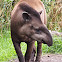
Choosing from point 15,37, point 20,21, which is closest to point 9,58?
point 15,37

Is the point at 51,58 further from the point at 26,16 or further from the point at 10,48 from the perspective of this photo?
the point at 26,16

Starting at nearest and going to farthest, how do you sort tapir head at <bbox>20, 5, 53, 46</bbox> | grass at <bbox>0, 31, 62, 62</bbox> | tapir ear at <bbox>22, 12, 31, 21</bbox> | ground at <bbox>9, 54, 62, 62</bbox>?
tapir head at <bbox>20, 5, 53, 46</bbox>
tapir ear at <bbox>22, 12, 31, 21</bbox>
ground at <bbox>9, 54, 62, 62</bbox>
grass at <bbox>0, 31, 62, 62</bbox>

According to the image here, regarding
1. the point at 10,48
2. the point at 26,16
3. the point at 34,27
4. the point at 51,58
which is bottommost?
the point at 51,58

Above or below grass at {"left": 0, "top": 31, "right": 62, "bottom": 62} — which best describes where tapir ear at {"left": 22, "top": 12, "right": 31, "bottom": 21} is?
above

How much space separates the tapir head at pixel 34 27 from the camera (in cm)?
409

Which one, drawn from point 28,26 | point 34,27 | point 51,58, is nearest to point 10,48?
point 51,58

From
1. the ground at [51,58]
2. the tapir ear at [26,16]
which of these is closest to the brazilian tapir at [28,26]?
the tapir ear at [26,16]

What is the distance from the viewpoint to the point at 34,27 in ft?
13.9

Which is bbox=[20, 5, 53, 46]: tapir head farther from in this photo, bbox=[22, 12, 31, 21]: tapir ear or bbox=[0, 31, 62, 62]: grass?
bbox=[0, 31, 62, 62]: grass

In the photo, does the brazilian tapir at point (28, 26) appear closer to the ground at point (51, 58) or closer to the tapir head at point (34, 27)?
the tapir head at point (34, 27)

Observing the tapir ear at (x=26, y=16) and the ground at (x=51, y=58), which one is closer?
the tapir ear at (x=26, y=16)

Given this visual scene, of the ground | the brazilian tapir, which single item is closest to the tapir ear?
the brazilian tapir

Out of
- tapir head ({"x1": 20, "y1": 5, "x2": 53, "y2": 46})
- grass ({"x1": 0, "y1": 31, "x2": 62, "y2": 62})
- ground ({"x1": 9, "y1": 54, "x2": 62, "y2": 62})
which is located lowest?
ground ({"x1": 9, "y1": 54, "x2": 62, "y2": 62})

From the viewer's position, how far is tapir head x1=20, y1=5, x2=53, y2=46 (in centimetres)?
409
